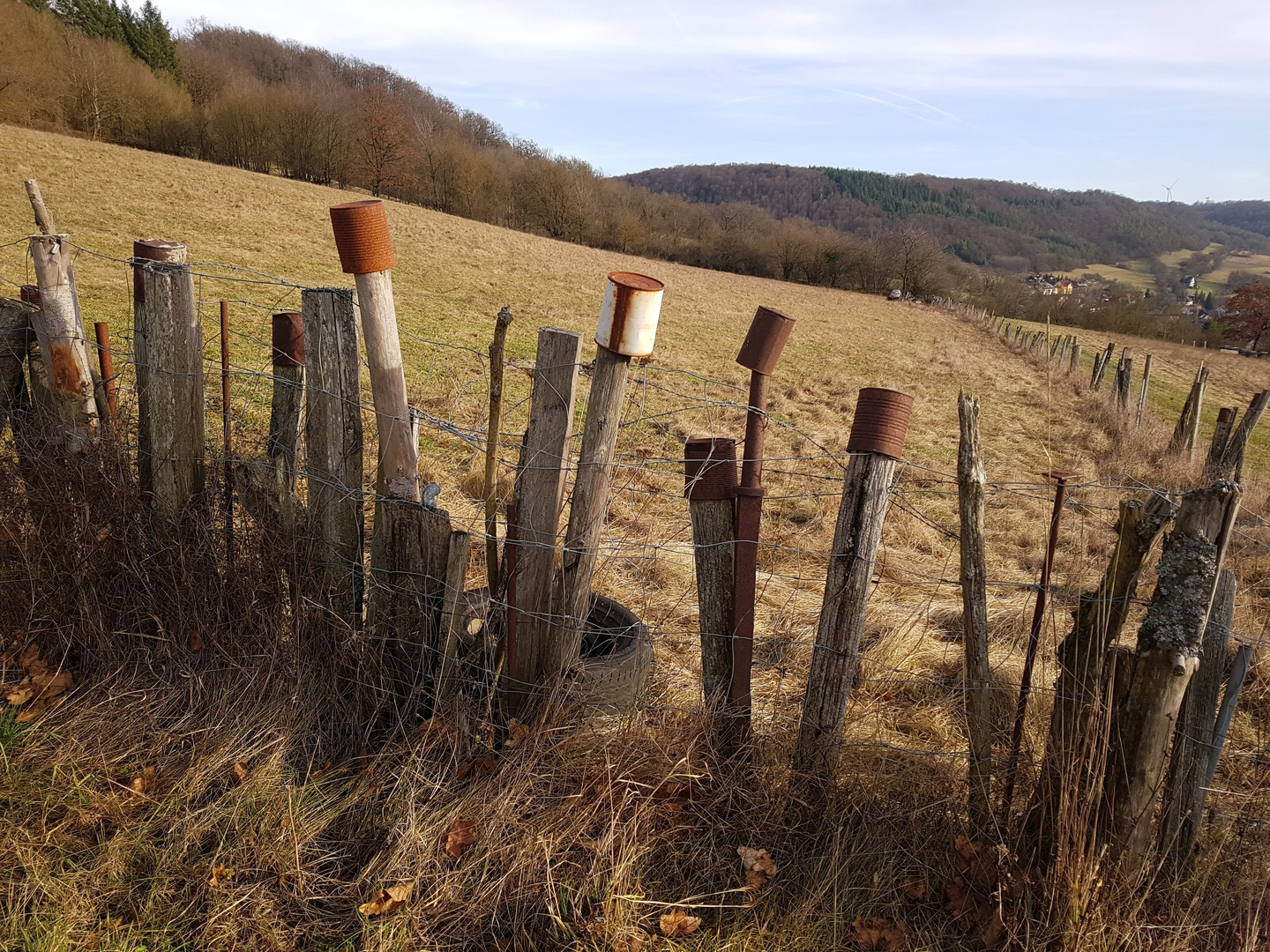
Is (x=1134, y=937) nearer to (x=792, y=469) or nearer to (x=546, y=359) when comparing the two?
(x=546, y=359)

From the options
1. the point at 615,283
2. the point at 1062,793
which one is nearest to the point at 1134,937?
the point at 1062,793

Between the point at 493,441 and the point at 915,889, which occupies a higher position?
the point at 493,441

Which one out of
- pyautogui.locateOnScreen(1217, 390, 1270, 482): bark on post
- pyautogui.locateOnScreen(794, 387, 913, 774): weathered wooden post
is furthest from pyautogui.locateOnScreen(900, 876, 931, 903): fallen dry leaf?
pyautogui.locateOnScreen(1217, 390, 1270, 482): bark on post

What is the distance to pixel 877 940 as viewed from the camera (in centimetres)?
226

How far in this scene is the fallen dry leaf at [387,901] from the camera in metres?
2.23

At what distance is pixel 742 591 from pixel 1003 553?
18.3 feet

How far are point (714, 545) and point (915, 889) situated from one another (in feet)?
4.15

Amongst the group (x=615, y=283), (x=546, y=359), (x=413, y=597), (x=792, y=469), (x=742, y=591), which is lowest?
(x=792, y=469)

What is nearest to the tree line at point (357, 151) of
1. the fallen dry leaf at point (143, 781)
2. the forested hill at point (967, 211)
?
the fallen dry leaf at point (143, 781)

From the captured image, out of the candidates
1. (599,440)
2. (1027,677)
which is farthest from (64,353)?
(1027,677)

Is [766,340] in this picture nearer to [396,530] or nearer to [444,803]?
[396,530]

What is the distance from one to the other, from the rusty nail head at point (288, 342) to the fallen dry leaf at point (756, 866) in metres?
2.56

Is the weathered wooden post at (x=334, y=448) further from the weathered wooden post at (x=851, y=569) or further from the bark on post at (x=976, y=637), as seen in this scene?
the bark on post at (x=976, y=637)

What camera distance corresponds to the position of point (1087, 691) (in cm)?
236
